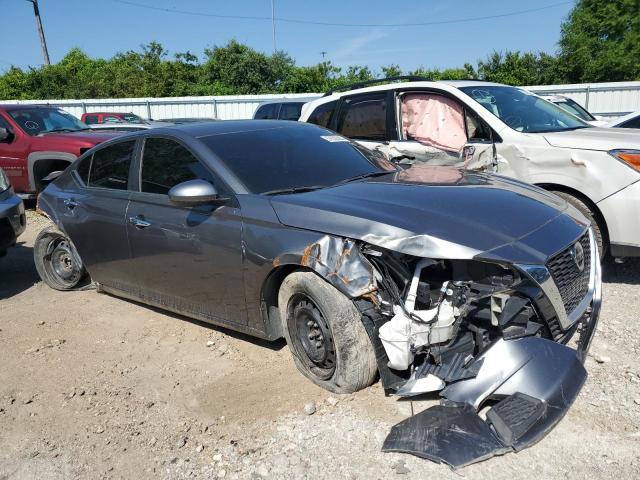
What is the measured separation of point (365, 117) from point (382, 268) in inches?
158

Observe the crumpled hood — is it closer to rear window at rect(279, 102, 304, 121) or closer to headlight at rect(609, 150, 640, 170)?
headlight at rect(609, 150, 640, 170)

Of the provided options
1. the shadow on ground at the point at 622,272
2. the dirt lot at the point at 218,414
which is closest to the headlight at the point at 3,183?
the dirt lot at the point at 218,414

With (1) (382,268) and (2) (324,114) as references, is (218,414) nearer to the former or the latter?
(1) (382,268)

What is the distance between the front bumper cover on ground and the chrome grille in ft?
1.04

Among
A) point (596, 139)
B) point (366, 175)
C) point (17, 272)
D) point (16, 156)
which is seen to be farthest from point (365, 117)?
point (16, 156)

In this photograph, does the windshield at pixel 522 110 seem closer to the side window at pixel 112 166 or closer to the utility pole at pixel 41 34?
the side window at pixel 112 166

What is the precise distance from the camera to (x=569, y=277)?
10.8 ft

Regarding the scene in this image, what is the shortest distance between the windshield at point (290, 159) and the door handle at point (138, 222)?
80cm

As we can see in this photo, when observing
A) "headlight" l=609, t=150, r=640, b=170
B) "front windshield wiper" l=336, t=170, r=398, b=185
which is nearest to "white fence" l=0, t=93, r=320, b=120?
"headlight" l=609, t=150, r=640, b=170

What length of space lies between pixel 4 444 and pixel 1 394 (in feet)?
2.26

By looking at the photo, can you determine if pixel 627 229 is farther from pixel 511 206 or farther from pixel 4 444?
pixel 4 444

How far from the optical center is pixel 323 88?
110 ft

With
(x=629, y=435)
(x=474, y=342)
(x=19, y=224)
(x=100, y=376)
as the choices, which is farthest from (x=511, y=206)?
(x=19, y=224)

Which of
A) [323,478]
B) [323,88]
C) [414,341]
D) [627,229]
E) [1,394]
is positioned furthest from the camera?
[323,88]
